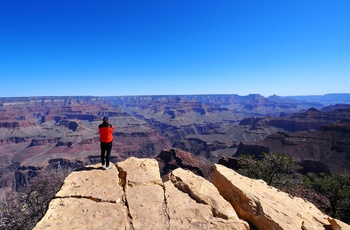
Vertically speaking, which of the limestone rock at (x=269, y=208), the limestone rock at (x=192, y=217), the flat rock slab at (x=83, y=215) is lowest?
the limestone rock at (x=269, y=208)

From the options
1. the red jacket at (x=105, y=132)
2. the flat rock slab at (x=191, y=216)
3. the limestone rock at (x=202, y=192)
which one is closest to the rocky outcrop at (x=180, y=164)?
the limestone rock at (x=202, y=192)

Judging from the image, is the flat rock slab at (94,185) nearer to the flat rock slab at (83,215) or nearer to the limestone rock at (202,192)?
the flat rock slab at (83,215)

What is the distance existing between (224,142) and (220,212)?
14578 cm

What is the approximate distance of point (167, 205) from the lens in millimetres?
7297

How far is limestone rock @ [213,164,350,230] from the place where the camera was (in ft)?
23.0

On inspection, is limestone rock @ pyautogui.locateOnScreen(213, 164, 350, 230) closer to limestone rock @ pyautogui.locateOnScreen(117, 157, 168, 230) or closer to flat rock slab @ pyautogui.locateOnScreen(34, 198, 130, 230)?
limestone rock @ pyautogui.locateOnScreen(117, 157, 168, 230)

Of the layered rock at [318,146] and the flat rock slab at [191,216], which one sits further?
the layered rock at [318,146]

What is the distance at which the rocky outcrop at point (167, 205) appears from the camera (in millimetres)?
6406

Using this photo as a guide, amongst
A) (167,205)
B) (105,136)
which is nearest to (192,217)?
(167,205)

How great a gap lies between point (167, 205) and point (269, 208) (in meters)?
3.53

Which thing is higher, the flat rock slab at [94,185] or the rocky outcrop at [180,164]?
the flat rock slab at [94,185]

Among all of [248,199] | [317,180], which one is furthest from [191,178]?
[317,180]

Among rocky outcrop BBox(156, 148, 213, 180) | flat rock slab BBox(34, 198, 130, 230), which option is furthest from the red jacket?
rocky outcrop BBox(156, 148, 213, 180)

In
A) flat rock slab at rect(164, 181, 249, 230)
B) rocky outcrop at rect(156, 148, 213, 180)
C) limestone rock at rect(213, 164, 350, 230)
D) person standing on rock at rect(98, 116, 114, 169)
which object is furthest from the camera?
rocky outcrop at rect(156, 148, 213, 180)
